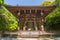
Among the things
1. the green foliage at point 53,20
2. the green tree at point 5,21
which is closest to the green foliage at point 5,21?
the green tree at point 5,21

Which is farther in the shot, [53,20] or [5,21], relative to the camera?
[53,20]

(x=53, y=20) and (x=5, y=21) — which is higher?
(x=5, y=21)

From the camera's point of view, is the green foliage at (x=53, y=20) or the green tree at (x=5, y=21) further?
the green foliage at (x=53, y=20)

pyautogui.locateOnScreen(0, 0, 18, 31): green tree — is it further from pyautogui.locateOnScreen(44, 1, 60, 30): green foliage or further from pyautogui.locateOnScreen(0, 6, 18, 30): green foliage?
pyautogui.locateOnScreen(44, 1, 60, 30): green foliage

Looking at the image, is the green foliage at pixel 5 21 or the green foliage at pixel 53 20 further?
the green foliage at pixel 53 20

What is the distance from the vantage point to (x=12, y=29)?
21.7 metres

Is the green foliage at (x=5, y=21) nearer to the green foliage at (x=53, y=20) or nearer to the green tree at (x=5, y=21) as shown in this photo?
the green tree at (x=5, y=21)

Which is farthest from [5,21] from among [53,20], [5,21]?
[53,20]

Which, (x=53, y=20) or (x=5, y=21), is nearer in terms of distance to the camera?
(x=5, y=21)

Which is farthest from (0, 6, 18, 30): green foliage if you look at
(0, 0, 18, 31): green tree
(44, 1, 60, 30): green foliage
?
(44, 1, 60, 30): green foliage

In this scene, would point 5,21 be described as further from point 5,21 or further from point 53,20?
point 53,20

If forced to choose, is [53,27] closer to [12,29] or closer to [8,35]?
[12,29]

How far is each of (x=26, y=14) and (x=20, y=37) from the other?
9.39 meters

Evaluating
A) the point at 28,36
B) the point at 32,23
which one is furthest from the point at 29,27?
the point at 28,36
